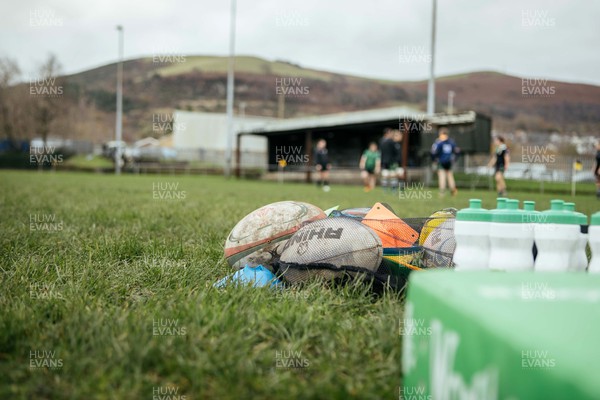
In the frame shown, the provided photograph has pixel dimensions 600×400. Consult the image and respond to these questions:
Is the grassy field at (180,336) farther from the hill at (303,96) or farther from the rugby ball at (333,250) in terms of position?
the hill at (303,96)

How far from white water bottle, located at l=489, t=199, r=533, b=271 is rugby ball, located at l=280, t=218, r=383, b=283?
3.64 ft

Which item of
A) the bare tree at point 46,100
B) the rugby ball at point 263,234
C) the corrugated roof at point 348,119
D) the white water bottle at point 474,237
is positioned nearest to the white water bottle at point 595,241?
the white water bottle at point 474,237

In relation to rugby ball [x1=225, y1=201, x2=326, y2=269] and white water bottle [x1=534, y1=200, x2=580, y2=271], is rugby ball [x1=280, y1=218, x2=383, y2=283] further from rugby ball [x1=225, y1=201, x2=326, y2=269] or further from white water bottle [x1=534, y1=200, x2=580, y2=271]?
white water bottle [x1=534, y1=200, x2=580, y2=271]

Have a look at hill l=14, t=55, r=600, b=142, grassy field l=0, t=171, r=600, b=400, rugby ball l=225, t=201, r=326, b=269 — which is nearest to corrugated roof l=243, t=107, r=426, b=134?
rugby ball l=225, t=201, r=326, b=269

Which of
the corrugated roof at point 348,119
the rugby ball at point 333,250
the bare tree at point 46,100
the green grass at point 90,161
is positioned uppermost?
the bare tree at point 46,100

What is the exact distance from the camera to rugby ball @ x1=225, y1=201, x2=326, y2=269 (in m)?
3.57

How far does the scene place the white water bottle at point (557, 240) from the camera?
2.03m

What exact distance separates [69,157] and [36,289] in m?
59.2

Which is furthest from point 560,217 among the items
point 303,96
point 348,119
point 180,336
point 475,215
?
point 303,96

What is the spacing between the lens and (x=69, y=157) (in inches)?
2239

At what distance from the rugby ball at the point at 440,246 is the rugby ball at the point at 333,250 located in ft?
1.00

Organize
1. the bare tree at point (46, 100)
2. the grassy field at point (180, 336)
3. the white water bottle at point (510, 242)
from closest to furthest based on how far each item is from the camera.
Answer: the grassy field at point (180, 336) → the white water bottle at point (510, 242) → the bare tree at point (46, 100)

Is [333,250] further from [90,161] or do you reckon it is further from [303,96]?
[303,96]

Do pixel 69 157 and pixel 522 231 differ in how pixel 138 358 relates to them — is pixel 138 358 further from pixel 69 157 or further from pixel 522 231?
pixel 69 157
